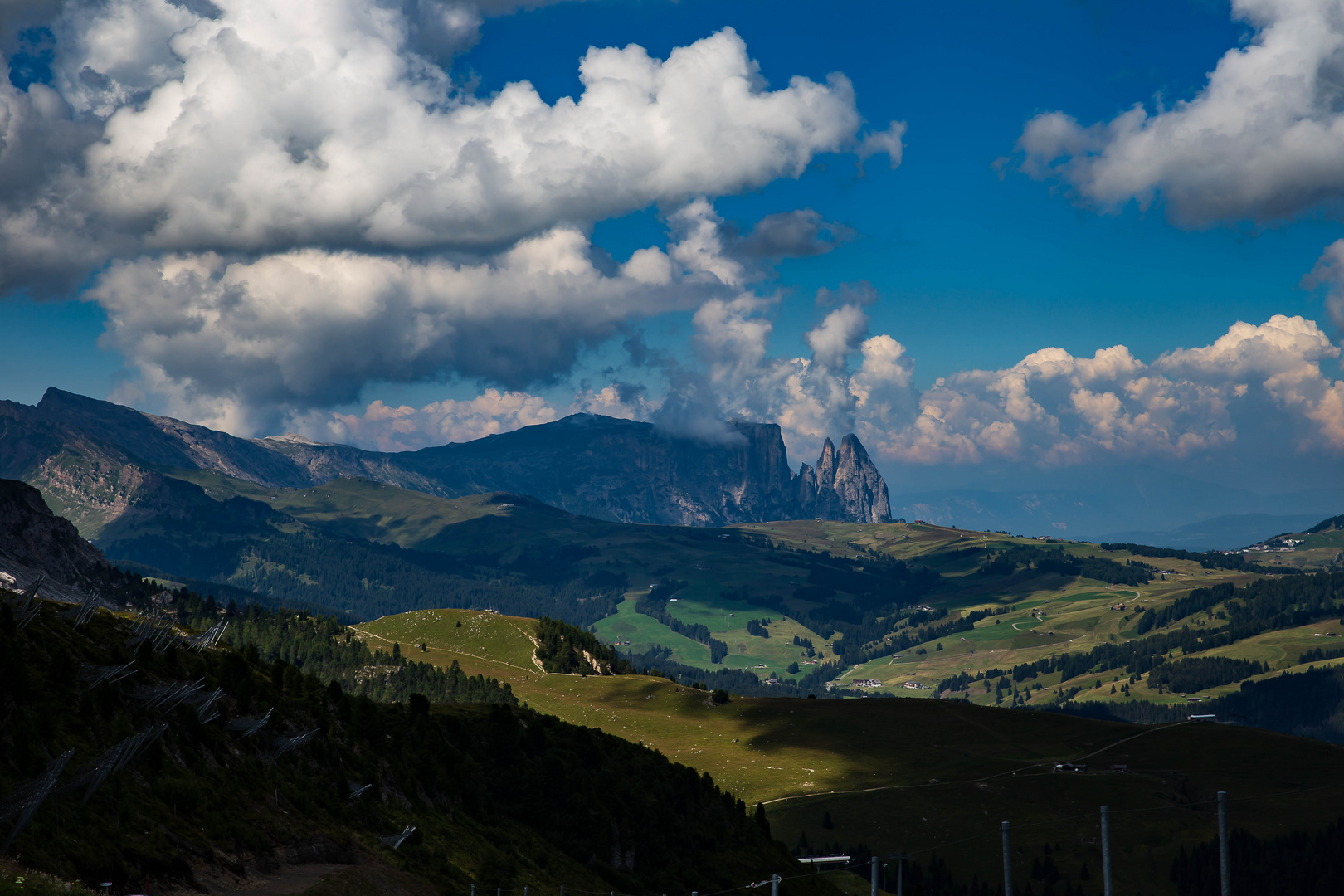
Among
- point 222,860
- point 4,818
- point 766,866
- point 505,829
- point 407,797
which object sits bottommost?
point 766,866

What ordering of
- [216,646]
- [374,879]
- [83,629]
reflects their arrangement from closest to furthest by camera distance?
1. [374,879]
2. [83,629]
3. [216,646]

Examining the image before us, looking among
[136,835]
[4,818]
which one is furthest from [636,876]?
[4,818]

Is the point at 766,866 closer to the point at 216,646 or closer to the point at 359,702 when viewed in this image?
the point at 359,702

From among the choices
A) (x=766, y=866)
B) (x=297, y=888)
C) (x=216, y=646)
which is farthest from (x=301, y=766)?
(x=766, y=866)

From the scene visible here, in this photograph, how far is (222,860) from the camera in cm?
4931

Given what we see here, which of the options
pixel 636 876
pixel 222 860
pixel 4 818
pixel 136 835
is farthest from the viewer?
pixel 636 876

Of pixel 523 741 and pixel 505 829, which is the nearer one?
pixel 505 829

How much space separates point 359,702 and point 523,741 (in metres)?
37.5

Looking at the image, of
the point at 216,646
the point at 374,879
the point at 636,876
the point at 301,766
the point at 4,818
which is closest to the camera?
the point at 4,818

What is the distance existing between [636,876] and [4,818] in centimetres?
9552

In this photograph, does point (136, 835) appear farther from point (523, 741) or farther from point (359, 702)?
point (523, 741)

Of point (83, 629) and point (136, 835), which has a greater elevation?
point (83, 629)

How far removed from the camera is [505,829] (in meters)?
111

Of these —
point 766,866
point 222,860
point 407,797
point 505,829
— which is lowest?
point 766,866
